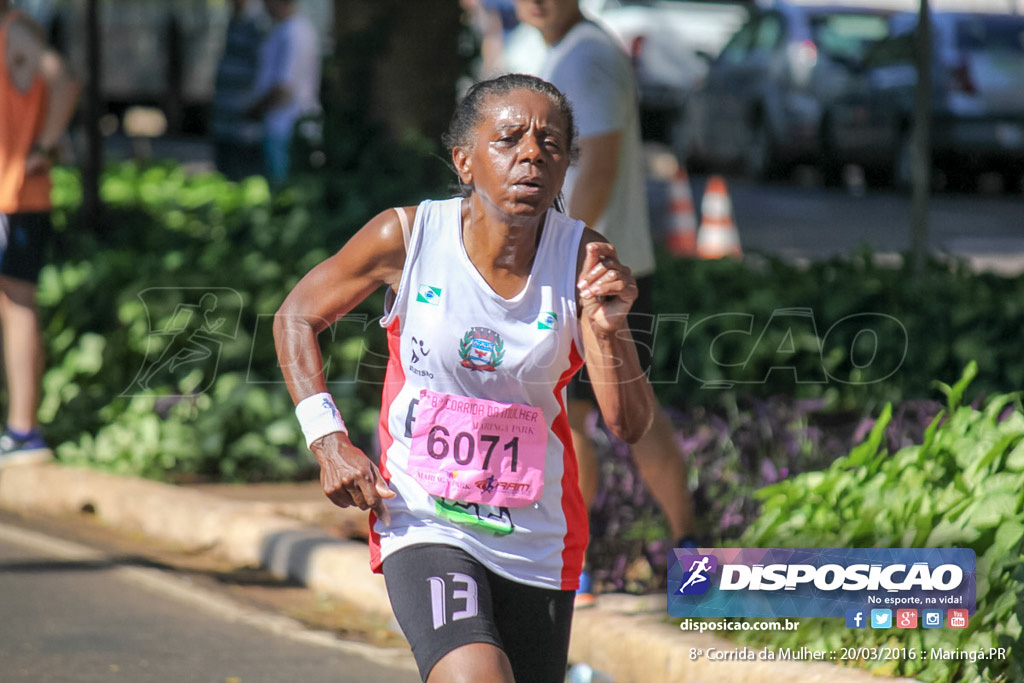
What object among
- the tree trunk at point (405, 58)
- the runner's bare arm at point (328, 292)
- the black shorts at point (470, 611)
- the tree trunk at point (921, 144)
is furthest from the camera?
the tree trunk at point (405, 58)

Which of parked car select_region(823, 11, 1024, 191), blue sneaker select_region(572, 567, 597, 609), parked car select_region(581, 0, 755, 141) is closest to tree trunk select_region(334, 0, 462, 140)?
blue sneaker select_region(572, 567, 597, 609)

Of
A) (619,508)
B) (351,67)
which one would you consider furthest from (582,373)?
(351,67)

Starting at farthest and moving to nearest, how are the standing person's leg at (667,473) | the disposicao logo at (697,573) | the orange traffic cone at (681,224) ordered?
1. the orange traffic cone at (681,224)
2. the standing person's leg at (667,473)
3. the disposicao logo at (697,573)

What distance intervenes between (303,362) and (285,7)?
8334 millimetres

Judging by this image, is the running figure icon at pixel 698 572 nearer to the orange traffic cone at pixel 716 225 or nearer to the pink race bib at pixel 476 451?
the pink race bib at pixel 476 451

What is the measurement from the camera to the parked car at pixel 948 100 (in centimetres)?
1698

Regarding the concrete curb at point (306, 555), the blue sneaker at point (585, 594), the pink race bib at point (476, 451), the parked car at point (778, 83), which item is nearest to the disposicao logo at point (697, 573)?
the concrete curb at point (306, 555)

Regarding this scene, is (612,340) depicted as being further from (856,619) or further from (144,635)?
(144,635)

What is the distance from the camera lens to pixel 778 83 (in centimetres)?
1834

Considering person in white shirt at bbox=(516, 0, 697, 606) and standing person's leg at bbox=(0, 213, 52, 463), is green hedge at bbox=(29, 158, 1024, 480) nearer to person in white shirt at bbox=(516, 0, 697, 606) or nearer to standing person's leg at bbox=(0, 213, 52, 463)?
standing person's leg at bbox=(0, 213, 52, 463)

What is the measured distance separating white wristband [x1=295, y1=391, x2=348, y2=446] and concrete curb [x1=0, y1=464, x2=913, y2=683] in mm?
1513

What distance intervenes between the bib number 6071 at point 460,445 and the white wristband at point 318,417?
0.59ft

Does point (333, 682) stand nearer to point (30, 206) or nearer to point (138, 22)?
point (30, 206)

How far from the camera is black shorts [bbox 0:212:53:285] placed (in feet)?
23.7
